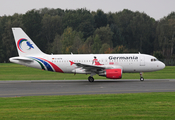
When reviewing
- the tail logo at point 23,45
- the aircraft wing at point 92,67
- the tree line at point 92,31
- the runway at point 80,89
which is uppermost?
the tree line at point 92,31

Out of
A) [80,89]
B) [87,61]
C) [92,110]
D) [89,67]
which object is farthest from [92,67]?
[92,110]

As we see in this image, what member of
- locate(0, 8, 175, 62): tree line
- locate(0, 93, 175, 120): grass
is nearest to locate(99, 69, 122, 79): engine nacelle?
locate(0, 93, 175, 120): grass

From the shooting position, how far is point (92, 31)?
120 metres

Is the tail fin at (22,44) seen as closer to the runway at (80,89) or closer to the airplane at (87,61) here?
the airplane at (87,61)

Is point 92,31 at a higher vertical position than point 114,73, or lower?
higher

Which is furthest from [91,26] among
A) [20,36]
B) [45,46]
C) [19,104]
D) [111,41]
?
[19,104]

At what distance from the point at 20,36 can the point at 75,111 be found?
79.1ft

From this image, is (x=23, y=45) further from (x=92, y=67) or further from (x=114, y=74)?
(x=114, y=74)

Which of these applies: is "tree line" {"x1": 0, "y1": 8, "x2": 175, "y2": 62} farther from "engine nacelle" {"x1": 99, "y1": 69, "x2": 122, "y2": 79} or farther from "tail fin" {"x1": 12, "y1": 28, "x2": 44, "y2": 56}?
"engine nacelle" {"x1": 99, "y1": 69, "x2": 122, "y2": 79}

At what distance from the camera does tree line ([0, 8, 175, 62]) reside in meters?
111

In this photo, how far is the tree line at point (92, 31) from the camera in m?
111

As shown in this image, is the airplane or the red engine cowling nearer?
the red engine cowling

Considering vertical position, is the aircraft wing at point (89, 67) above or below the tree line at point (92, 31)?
below

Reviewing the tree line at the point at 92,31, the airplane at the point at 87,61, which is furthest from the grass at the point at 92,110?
the tree line at the point at 92,31
